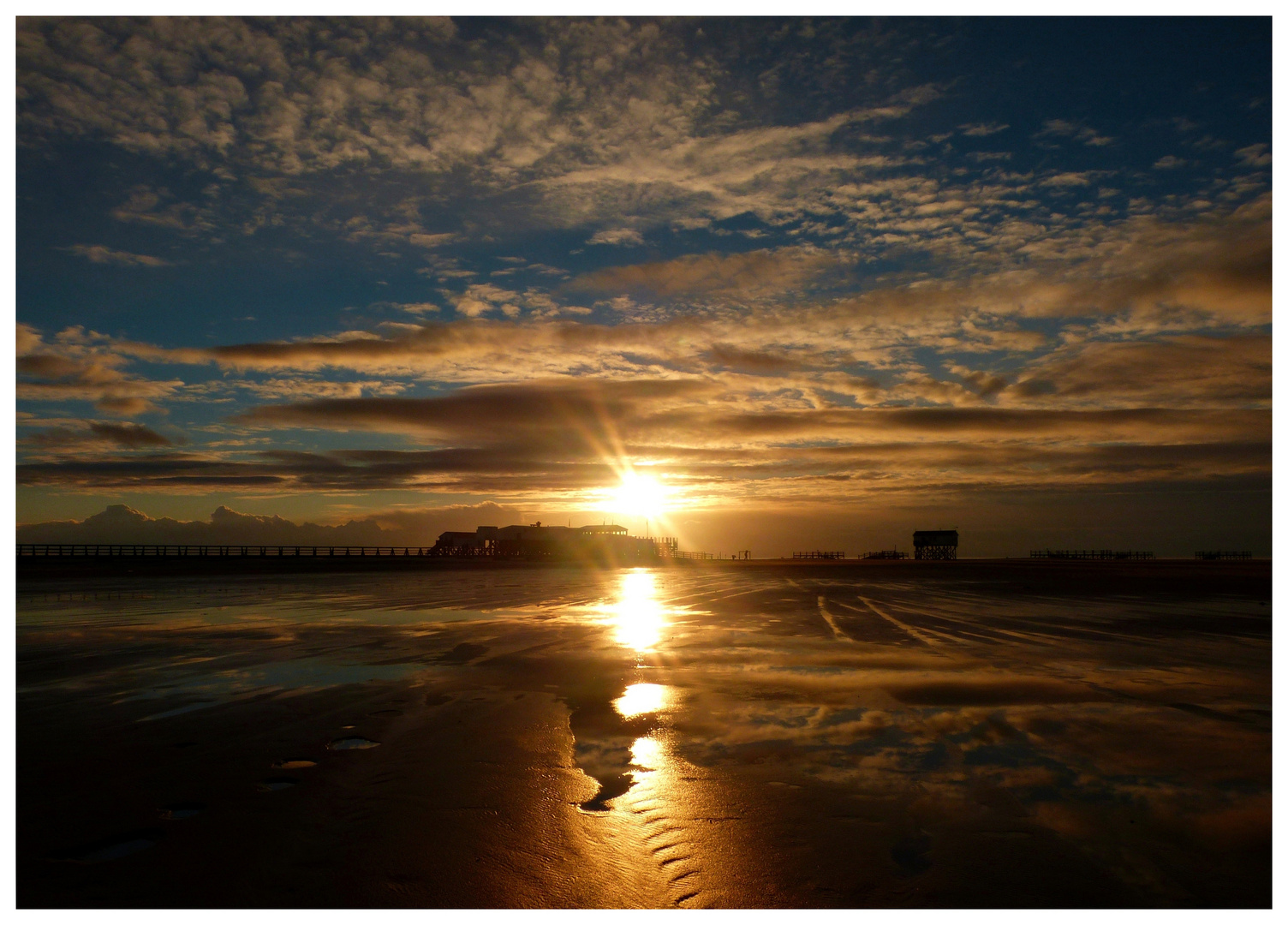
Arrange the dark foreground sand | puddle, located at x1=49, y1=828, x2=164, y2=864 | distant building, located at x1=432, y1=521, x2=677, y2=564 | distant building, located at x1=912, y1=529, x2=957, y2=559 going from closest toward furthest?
1. the dark foreground sand
2. puddle, located at x1=49, y1=828, x2=164, y2=864
3. distant building, located at x1=432, y1=521, x2=677, y2=564
4. distant building, located at x1=912, y1=529, x2=957, y2=559

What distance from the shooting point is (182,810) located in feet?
17.2

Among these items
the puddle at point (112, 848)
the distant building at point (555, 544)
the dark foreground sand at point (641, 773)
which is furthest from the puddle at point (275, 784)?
the distant building at point (555, 544)

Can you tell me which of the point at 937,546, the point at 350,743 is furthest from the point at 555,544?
the point at 350,743

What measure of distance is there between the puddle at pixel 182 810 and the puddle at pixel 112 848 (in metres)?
0.21

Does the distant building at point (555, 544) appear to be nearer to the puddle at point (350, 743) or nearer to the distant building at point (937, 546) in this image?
the distant building at point (937, 546)

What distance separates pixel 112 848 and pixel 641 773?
363 cm

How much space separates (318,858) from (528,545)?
11587cm

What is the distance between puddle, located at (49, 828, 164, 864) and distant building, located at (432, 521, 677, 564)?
104 meters

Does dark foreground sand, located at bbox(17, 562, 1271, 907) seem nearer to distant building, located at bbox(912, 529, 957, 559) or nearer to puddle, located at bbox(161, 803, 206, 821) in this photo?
puddle, located at bbox(161, 803, 206, 821)

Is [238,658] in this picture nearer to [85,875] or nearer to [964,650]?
[85,875]

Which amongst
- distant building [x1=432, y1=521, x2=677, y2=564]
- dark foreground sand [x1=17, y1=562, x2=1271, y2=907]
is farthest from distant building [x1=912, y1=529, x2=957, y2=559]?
dark foreground sand [x1=17, y1=562, x2=1271, y2=907]

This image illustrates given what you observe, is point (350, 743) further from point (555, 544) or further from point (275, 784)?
point (555, 544)

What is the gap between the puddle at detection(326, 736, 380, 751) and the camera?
22.3 feet

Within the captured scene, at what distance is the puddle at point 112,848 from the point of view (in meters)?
4.50
